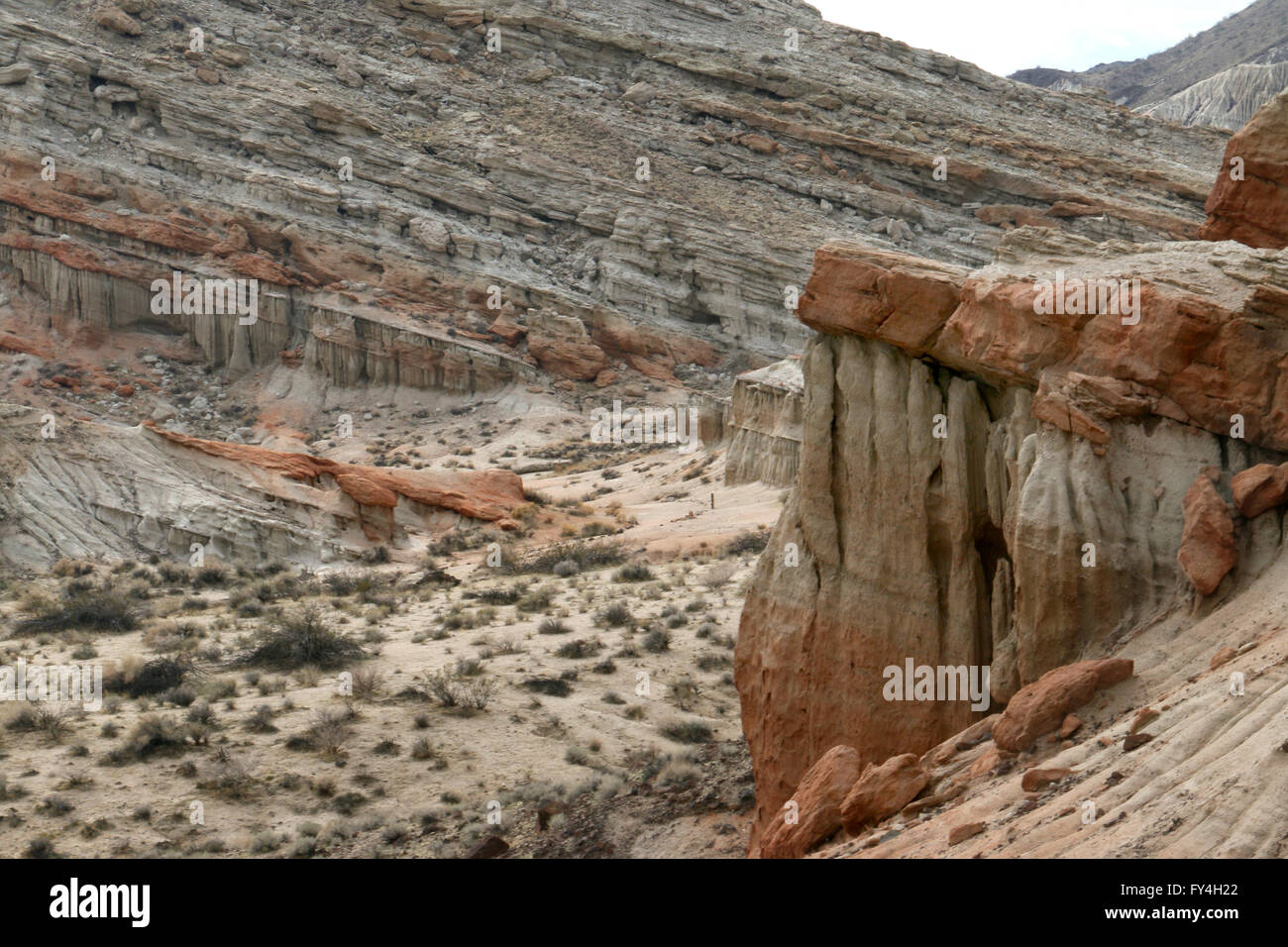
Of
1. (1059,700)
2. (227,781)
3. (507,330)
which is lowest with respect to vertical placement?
(227,781)

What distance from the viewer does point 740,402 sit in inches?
1187

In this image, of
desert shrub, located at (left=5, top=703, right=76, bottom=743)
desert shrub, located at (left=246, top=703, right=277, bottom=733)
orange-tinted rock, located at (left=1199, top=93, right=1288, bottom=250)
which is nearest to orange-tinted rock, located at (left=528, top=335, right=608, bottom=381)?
desert shrub, located at (left=246, top=703, right=277, bottom=733)

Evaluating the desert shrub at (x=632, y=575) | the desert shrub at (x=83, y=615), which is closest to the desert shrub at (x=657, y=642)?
the desert shrub at (x=632, y=575)

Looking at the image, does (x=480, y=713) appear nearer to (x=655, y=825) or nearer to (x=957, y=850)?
(x=655, y=825)

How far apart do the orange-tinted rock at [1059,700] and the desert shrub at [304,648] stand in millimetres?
12371

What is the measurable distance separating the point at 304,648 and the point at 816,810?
37.8 feet

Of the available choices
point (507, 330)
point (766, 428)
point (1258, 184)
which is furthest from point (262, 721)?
point (507, 330)

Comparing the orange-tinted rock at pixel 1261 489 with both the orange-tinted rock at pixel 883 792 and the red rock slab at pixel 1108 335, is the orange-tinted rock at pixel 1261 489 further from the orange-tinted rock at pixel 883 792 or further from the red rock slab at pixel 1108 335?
the orange-tinted rock at pixel 883 792

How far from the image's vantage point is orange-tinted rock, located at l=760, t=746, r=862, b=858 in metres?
7.53

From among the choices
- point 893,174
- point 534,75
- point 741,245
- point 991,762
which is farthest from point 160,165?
point 991,762

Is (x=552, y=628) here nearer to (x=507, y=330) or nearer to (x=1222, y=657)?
(x=1222, y=657)

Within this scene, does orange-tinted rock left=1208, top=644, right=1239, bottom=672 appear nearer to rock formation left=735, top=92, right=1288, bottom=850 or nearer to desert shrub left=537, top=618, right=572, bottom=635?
rock formation left=735, top=92, right=1288, bottom=850

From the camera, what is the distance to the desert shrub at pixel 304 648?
56.3ft

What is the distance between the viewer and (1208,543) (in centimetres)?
689
